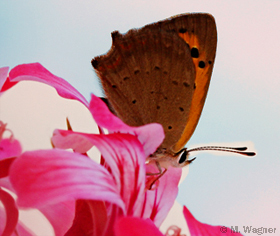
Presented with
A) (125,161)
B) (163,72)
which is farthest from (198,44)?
(125,161)

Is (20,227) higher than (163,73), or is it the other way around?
(163,73)

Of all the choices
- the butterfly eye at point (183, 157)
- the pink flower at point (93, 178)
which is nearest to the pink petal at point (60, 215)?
the pink flower at point (93, 178)

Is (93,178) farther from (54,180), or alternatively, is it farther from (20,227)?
(20,227)

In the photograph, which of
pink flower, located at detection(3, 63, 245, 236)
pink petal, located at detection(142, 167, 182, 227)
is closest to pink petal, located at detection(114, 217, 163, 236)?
pink flower, located at detection(3, 63, 245, 236)

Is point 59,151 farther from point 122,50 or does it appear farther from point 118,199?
point 122,50

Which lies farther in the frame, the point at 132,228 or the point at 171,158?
the point at 171,158

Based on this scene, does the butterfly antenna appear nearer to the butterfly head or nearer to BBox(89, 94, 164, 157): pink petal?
the butterfly head
